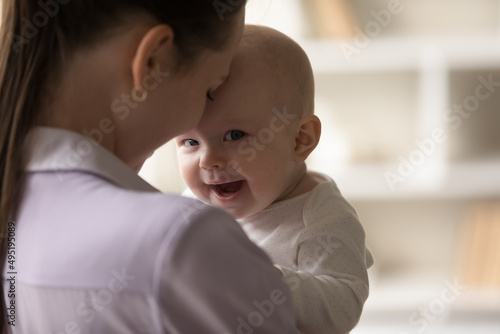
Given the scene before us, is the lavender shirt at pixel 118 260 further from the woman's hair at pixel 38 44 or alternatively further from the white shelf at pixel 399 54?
the white shelf at pixel 399 54

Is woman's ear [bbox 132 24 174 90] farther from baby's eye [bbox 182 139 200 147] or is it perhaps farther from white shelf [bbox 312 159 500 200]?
white shelf [bbox 312 159 500 200]

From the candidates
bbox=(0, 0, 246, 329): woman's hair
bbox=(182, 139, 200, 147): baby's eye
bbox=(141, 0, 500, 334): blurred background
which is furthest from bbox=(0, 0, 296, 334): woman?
bbox=(141, 0, 500, 334): blurred background

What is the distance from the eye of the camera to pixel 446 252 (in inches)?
138

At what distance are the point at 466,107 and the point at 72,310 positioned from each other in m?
2.89

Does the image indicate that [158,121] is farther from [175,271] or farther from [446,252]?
[446,252]

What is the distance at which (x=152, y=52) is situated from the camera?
34.5 inches

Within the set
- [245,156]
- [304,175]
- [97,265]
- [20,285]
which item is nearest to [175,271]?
[97,265]

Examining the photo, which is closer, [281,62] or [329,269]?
[329,269]

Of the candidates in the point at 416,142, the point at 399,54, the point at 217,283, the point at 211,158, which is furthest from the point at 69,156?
the point at 416,142

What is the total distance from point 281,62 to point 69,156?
52 centimetres

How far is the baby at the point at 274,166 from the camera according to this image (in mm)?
1155

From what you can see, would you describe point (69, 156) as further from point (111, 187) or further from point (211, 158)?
point (211, 158)

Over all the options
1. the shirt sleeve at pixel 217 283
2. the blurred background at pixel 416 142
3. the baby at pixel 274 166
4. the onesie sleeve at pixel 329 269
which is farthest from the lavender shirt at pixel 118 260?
the blurred background at pixel 416 142

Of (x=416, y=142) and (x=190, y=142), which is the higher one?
(x=190, y=142)
